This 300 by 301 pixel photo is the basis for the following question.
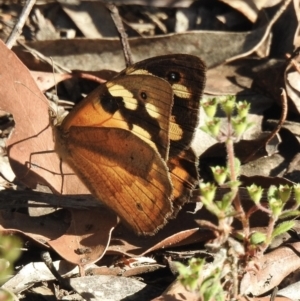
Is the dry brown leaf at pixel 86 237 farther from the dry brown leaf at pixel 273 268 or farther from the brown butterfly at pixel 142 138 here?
the dry brown leaf at pixel 273 268

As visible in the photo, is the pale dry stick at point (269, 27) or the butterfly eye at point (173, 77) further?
the pale dry stick at point (269, 27)

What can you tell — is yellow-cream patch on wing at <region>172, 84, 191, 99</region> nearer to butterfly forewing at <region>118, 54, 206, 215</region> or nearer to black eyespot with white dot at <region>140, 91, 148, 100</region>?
butterfly forewing at <region>118, 54, 206, 215</region>

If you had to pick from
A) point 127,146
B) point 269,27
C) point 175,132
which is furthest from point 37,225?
point 269,27

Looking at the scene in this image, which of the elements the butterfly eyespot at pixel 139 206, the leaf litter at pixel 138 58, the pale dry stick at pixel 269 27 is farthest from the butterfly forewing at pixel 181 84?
the pale dry stick at pixel 269 27

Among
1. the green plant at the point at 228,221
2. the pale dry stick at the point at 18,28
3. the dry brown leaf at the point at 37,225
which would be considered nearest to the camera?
the green plant at the point at 228,221

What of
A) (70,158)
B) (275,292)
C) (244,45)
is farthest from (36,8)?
(275,292)

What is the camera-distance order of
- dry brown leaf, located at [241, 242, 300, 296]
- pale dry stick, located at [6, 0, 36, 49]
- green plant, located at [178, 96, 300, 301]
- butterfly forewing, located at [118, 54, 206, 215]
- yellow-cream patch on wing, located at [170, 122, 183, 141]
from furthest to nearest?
pale dry stick, located at [6, 0, 36, 49] → yellow-cream patch on wing, located at [170, 122, 183, 141] → butterfly forewing, located at [118, 54, 206, 215] → dry brown leaf, located at [241, 242, 300, 296] → green plant, located at [178, 96, 300, 301]

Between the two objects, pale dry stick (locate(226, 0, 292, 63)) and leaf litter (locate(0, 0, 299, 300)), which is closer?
leaf litter (locate(0, 0, 299, 300))

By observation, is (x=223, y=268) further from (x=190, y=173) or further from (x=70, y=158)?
(x=70, y=158)

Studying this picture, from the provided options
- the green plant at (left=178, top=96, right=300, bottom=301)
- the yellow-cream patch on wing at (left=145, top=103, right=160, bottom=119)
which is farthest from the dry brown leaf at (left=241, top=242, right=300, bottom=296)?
the yellow-cream patch on wing at (left=145, top=103, right=160, bottom=119)
